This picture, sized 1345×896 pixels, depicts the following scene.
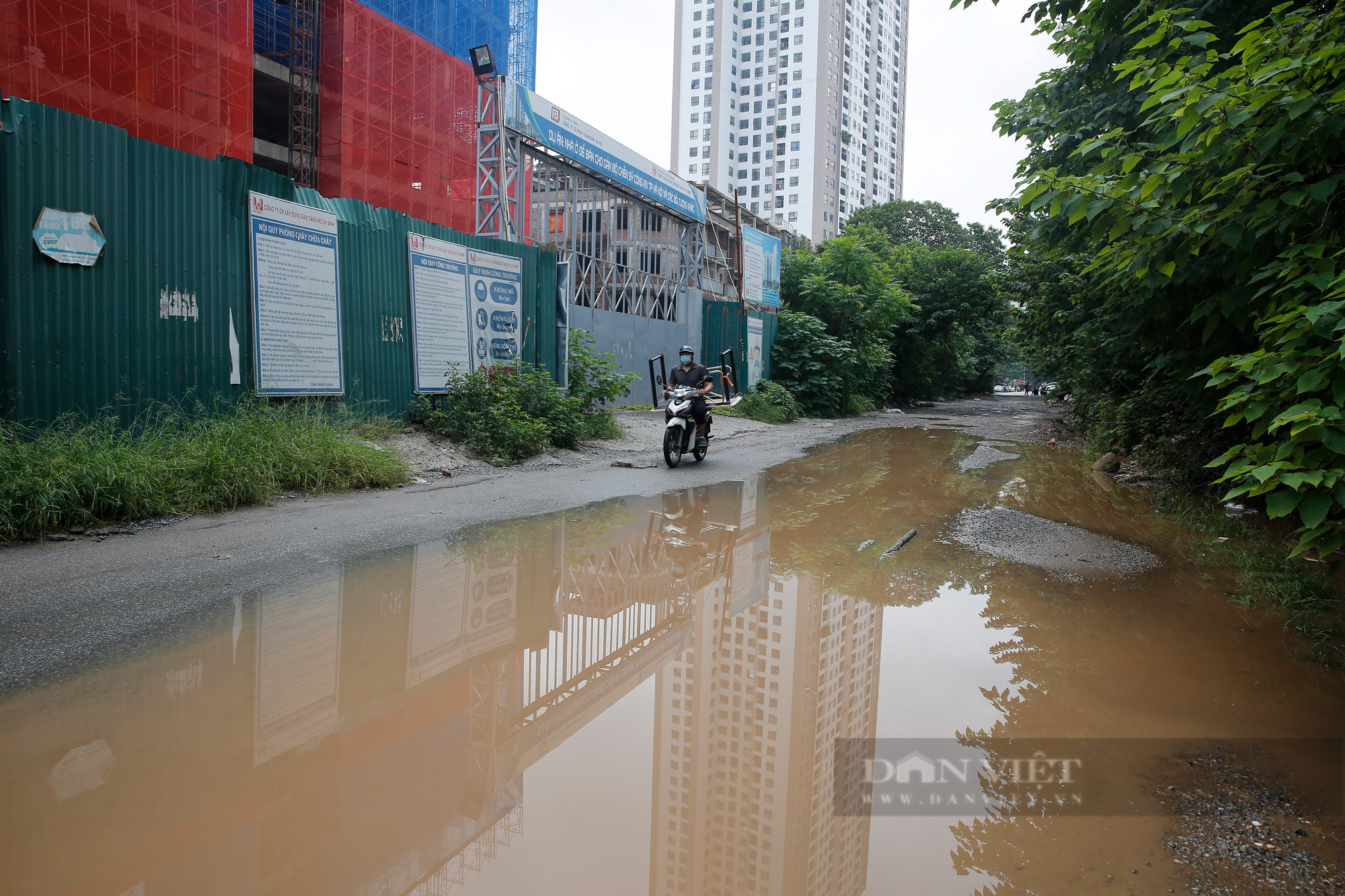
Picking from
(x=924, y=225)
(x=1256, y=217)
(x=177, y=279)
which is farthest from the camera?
(x=924, y=225)

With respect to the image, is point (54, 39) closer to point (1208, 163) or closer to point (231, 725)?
point (231, 725)

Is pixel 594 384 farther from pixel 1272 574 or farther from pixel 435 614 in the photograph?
pixel 1272 574

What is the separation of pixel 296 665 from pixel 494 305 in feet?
31.0

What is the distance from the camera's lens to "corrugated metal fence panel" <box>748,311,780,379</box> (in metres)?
23.6

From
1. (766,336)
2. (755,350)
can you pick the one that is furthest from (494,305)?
(766,336)

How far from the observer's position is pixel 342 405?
930cm

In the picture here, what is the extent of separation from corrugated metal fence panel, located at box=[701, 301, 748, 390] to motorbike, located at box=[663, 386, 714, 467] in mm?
11769

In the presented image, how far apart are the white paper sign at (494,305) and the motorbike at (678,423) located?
318cm

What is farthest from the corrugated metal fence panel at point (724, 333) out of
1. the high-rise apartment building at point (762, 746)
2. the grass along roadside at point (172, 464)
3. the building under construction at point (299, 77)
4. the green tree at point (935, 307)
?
the high-rise apartment building at point (762, 746)

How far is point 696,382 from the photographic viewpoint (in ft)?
34.4

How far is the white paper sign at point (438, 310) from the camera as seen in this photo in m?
10.7

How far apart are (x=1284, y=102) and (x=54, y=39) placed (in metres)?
19.8

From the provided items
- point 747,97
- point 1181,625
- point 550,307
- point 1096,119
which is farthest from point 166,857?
point 747,97

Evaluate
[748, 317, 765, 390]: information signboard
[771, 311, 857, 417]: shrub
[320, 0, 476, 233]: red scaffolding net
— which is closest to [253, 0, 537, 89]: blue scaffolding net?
[320, 0, 476, 233]: red scaffolding net
